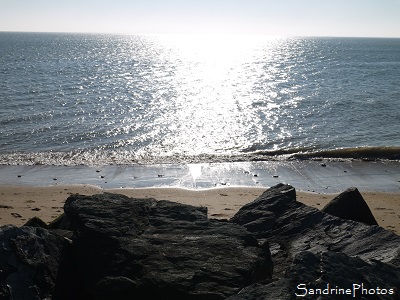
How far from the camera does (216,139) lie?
2677 centimetres

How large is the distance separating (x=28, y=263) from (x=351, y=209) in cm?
603

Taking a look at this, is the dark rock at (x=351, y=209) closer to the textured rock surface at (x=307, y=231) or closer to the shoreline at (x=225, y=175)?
the textured rock surface at (x=307, y=231)

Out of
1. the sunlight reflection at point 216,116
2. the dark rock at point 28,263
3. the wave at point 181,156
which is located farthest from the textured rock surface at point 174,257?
the sunlight reflection at point 216,116

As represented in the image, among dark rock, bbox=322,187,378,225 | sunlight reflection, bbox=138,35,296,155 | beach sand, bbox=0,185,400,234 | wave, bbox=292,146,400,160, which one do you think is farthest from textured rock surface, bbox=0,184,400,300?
sunlight reflection, bbox=138,35,296,155

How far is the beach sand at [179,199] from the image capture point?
13589mm

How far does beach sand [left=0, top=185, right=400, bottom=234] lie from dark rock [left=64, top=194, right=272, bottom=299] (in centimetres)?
605

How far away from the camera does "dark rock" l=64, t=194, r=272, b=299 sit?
19.1 ft

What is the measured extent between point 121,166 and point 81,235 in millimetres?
14676

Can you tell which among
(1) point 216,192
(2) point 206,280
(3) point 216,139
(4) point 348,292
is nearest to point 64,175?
(1) point 216,192

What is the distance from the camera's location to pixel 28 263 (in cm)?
583

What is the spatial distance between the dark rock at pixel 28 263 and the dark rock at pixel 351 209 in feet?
17.2

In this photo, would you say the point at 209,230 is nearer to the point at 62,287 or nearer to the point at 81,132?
the point at 62,287

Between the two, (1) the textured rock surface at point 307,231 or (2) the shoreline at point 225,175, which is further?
(2) the shoreline at point 225,175

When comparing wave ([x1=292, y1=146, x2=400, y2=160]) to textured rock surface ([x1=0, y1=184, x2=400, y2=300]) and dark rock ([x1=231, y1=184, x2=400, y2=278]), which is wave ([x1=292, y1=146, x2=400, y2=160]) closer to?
dark rock ([x1=231, y1=184, x2=400, y2=278])
